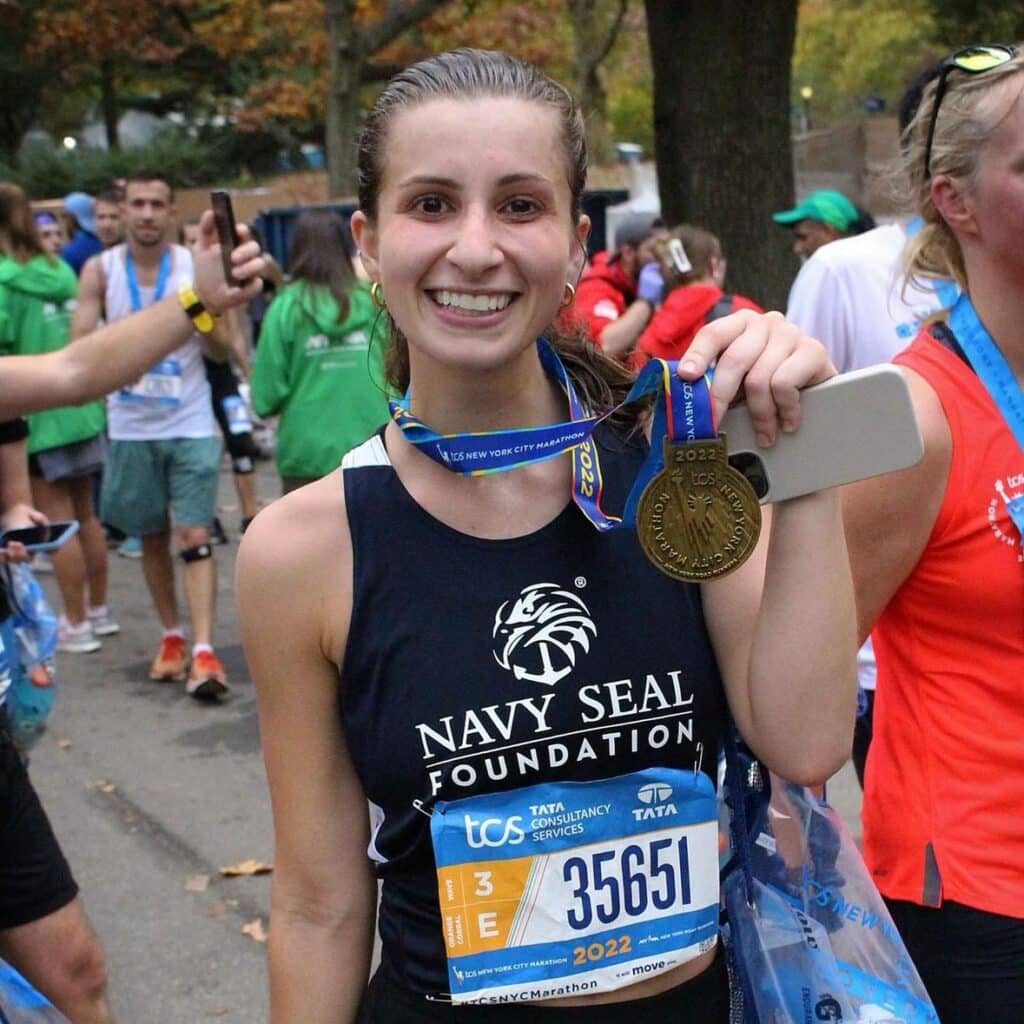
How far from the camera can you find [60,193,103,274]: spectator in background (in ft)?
40.8

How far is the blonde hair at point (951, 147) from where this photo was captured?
2.15 meters

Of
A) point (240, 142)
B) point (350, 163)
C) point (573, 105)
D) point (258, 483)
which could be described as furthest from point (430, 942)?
point (240, 142)

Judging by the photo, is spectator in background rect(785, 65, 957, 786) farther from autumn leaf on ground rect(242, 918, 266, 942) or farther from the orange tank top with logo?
autumn leaf on ground rect(242, 918, 266, 942)

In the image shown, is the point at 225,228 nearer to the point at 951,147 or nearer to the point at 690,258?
the point at 951,147

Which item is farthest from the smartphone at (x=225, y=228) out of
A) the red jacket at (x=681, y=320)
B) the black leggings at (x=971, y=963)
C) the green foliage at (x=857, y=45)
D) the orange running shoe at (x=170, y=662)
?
the green foliage at (x=857, y=45)

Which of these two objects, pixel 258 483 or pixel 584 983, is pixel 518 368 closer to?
pixel 584 983

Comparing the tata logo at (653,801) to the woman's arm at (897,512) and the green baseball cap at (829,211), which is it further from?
Result: the green baseball cap at (829,211)

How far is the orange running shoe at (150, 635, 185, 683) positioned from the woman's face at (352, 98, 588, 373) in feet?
18.1

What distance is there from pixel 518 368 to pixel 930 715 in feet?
2.60

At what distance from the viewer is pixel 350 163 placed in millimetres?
18750

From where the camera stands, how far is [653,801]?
176cm

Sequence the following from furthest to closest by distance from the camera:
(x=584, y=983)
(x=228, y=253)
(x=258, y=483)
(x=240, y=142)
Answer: (x=240, y=142), (x=258, y=483), (x=228, y=253), (x=584, y=983)

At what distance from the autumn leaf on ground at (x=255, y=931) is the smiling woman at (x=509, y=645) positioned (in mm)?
2759

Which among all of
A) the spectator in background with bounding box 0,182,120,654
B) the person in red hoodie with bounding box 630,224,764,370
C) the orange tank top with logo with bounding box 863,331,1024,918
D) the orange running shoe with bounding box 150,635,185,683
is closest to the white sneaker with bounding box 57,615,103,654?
the spectator in background with bounding box 0,182,120,654
